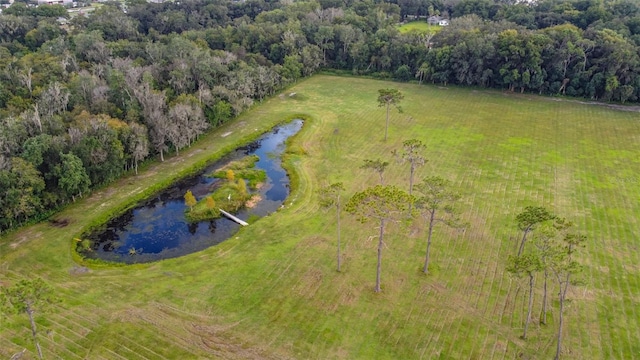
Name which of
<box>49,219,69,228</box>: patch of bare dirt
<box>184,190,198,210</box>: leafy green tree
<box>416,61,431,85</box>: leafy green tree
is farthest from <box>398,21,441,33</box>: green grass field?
<box>49,219,69,228</box>: patch of bare dirt

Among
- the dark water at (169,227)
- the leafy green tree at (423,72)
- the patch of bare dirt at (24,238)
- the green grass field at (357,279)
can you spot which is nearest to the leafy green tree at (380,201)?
the green grass field at (357,279)

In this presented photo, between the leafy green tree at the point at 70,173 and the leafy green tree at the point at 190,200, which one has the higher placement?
the leafy green tree at the point at 70,173

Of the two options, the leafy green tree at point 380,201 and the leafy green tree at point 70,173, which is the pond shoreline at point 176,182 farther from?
the leafy green tree at point 380,201

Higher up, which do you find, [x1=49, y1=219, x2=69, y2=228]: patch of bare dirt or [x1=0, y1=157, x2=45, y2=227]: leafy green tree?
[x1=0, y1=157, x2=45, y2=227]: leafy green tree

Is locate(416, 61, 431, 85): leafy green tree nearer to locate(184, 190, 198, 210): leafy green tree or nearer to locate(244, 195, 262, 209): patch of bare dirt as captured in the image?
locate(244, 195, 262, 209): patch of bare dirt

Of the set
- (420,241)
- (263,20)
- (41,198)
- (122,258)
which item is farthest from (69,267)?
(263,20)

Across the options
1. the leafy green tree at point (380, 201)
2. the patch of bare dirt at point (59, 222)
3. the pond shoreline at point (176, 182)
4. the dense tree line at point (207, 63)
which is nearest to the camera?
the leafy green tree at point (380, 201)
